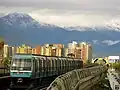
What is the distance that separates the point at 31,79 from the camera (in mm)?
37250

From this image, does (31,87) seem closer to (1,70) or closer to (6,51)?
(1,70)

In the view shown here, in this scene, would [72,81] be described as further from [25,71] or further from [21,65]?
[21,65]

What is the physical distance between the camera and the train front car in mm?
36562

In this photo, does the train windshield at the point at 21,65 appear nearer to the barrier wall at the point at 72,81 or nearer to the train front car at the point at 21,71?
the train front car at the point at 21,71

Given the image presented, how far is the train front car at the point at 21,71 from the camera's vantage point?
120 ft

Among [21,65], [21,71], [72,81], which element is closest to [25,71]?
[21,71]

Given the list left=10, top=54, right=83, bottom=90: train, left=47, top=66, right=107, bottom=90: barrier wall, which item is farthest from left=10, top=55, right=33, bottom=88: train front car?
left=47, top=66, right=107, bottom=90: barrier wall

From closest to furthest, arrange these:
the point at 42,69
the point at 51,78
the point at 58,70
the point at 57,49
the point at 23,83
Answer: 1. the point at 23,83
2. the point at 42,69
3. the point at 51,78
4. the point at 58,70
5. the point at 57,49

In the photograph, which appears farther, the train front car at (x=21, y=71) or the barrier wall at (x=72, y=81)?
the train front car at (x=21, y=71)

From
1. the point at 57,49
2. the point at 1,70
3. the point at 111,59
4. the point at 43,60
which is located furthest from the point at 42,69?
the point at 111,59

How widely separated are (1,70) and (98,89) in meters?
12.9

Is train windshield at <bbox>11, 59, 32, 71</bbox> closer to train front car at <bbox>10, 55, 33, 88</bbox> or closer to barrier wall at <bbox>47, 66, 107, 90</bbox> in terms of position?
train front car at <bbox>10, 55, 33, 88</bbox>

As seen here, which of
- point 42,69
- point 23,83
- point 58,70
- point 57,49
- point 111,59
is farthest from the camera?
point 111,59

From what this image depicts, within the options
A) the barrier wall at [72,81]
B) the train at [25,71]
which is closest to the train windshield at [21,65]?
the train at [25,71]
